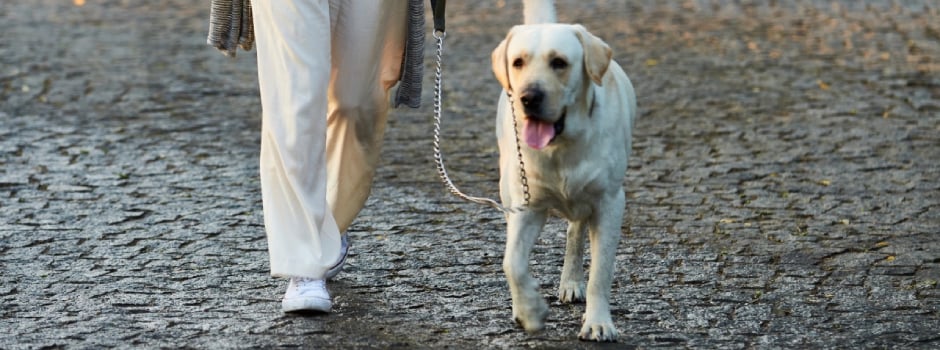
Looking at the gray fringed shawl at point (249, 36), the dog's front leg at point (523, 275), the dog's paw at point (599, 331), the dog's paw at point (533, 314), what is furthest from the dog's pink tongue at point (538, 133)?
the gray fringed shawl at point (249, 36)

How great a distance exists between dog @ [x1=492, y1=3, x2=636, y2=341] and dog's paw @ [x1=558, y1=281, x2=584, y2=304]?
17.8 inches

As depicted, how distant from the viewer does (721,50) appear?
44.3 feet

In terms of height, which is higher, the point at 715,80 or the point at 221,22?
the point at 221,22

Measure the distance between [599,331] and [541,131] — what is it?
2.42 ft

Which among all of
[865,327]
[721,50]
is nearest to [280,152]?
[865,327]

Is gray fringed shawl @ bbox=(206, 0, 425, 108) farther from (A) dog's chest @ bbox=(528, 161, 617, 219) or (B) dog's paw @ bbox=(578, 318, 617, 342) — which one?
(B) dog's paw @ bbox=(578, 318, 617, 342)

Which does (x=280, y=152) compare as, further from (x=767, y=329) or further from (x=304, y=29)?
(x=767, y=329)

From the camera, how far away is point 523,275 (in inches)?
197

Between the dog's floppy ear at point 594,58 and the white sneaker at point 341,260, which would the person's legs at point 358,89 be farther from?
the dog's floppy ear at point 594,58

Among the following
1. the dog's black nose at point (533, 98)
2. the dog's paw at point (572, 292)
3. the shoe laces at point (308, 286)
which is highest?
the dog's black nose at point (533, 98)

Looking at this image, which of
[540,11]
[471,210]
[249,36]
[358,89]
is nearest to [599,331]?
[540,11]

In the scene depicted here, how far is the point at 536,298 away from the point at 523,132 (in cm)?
56

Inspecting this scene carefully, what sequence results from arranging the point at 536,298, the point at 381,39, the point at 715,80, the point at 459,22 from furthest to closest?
the point at 459,22 < the point at 715,80 < the point at 381,39 < the point at 536,298

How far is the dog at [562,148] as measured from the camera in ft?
16.2
